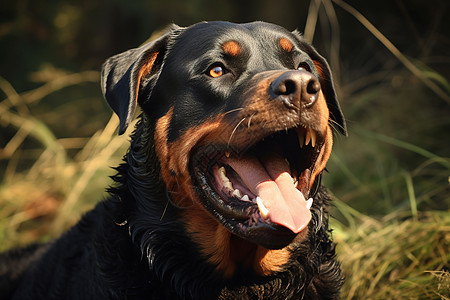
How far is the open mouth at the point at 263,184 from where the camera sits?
218cm

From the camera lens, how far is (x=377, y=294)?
302 cm

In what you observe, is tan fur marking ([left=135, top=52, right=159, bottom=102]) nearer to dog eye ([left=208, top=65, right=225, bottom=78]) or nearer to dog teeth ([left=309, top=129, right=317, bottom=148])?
dog eye ([left=208, top=65, right=225, bottom=78])

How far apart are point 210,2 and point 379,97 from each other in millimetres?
3471

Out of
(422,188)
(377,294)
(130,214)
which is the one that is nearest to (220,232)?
(130,214)

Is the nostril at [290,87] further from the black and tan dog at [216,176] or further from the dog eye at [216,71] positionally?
the dog eye at [216,71]

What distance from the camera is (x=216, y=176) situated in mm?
2443

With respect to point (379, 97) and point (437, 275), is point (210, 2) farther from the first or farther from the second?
point (437, 275)

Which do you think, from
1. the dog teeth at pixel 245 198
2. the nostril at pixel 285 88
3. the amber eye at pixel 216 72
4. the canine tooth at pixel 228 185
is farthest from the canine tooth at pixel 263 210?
the amber eye at pixel 216 72

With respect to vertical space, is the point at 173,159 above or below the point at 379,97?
above

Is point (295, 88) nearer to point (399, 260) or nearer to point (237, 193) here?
point (237, 193)

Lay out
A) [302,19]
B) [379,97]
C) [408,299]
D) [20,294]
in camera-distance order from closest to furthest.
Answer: [408,299] → [20,294] → [379,97] → [302,19]

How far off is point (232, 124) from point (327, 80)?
94 centimetres

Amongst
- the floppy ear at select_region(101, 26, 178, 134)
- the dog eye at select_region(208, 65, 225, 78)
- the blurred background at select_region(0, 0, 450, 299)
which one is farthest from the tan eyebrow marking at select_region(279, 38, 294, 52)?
the floppy ear at select_region(101, 26, 178, 134)

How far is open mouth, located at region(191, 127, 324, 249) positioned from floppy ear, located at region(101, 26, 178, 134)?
45 centimetres
